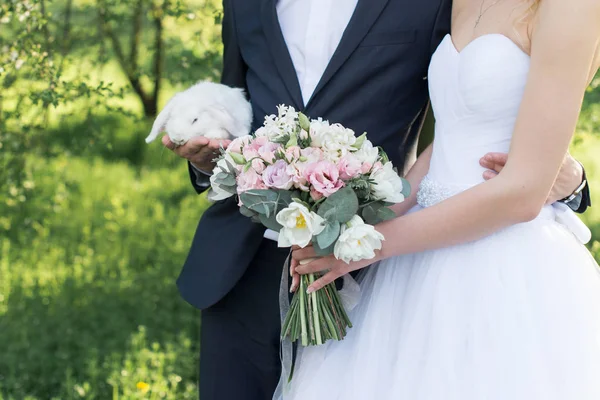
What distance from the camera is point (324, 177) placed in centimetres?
183

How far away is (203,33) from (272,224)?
7.93 feet

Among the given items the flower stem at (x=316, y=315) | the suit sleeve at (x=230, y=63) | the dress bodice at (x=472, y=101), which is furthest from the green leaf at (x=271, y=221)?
the suit sleeve at (x=230, y=63)

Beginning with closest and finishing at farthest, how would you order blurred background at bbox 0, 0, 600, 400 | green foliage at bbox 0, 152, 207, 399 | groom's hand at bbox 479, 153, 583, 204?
groom's hand at bbox 479, 153, 583, 204 → blurred background at bbox 0, 0, 600, 400 → green foliage at bbox 0, 152, 207, 399

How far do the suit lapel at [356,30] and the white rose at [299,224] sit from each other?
0.59m

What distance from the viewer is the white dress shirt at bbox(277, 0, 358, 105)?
2.36 m

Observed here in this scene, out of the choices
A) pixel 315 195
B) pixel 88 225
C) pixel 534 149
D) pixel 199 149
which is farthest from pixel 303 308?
pixel 88 225

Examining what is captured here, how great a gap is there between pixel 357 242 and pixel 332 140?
27 cm

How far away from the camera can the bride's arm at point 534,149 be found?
5.76 feet

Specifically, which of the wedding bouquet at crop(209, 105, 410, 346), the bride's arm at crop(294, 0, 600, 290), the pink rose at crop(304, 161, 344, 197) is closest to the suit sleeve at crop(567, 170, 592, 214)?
the bride's arm at crop(294, 0, 600, 290)

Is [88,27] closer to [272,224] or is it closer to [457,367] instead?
[272,224]

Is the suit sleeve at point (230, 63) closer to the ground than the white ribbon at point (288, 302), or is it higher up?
higher up

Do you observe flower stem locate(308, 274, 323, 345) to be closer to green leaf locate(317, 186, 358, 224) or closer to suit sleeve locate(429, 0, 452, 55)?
green leaf locate(317, 186, 358, 224)

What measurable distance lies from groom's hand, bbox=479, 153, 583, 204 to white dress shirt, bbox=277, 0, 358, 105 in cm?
64

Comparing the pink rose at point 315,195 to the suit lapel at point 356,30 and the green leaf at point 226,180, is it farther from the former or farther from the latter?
the suit lapel at point 356,30
